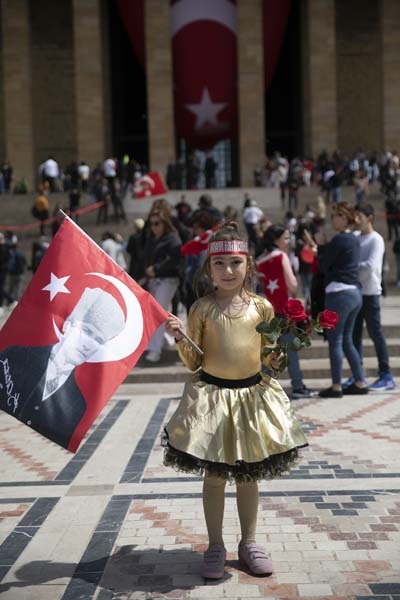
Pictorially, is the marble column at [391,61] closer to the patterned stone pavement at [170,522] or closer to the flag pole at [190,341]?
the patterned stone pavement at [170,522]

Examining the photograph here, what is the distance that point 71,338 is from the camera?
13.1 feet

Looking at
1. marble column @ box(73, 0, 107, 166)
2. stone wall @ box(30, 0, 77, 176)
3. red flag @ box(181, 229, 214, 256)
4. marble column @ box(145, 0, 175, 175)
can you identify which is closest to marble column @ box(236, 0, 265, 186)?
marble column @ box(145, 0, 175, 175)

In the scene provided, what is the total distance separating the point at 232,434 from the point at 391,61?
31900 millimetres

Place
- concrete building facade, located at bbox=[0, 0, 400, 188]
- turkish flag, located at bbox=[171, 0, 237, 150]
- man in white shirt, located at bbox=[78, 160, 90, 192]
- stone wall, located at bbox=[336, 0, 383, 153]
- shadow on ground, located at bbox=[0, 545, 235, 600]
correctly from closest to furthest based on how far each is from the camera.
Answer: shadow on ground, located at bbox=[0, 545, 235, 600] < man in white shirt, located at bbox=[78, 160, 90, 192] < turkish flag, located at bbox=[171, 0, 237, 150] < concrete building facade, located at bbox=[0, 0, 400, 188] < stone wall, located at bbox=[336, 0, 383, 153]

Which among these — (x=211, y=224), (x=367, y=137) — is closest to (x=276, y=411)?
(x=211, y=224)

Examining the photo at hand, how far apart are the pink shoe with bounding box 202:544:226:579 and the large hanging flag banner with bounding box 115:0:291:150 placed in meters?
29.3

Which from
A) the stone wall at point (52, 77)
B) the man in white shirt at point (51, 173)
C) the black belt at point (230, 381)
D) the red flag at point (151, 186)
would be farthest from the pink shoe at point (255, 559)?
the stone wall at point (52, 77)

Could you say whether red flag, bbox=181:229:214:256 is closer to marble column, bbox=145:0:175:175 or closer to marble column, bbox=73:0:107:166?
marble column, bbox=145:0:175:175

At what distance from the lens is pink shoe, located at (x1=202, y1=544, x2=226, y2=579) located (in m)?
3.74

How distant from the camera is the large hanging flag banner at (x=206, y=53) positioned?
31.7 m

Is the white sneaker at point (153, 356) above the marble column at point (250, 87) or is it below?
below

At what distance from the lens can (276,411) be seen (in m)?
3.89

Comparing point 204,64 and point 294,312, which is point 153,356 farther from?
point 204,64

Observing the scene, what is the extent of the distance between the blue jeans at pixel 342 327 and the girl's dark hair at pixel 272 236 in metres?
0.69
